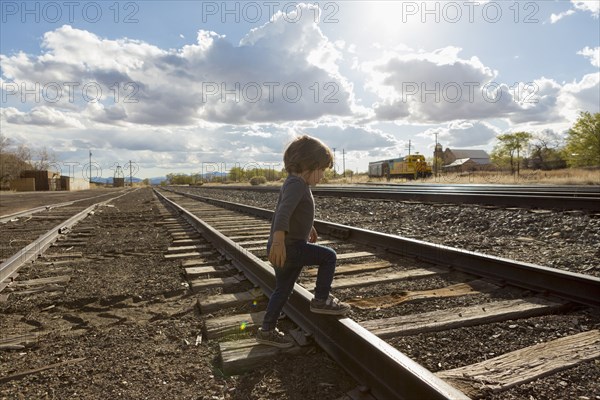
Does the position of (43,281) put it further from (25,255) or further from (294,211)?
(294,211)

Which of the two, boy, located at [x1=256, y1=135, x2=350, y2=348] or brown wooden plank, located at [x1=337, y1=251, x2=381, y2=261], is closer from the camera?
boy, located at [x1=256, y1=135, x2=350, y2=348]

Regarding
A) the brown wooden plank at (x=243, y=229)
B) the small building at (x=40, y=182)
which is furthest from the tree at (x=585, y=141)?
the small building at (x=40, y=182)

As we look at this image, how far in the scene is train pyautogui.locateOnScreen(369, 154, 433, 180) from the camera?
43.7m

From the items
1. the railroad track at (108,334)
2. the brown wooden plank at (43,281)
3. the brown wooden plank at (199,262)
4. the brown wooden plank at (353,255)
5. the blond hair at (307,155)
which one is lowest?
the railroad track at (108,334)

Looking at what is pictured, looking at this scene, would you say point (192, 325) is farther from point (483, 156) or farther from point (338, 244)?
point (483, 156)

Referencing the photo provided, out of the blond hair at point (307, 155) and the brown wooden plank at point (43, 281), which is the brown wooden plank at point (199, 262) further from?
the blond hair at point (307, 155)

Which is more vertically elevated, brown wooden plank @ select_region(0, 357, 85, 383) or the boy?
the boy

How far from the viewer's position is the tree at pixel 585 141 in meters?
43.2

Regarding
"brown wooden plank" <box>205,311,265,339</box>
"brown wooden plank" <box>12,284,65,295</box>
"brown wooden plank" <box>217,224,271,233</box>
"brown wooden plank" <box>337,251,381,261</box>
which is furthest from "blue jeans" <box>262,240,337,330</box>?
"brown wooden plank" <box>217,224,271,233</box>

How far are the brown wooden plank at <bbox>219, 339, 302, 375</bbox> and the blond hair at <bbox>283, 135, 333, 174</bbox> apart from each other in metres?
1.00

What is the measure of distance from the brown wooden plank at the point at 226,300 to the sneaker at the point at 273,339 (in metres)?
0.76

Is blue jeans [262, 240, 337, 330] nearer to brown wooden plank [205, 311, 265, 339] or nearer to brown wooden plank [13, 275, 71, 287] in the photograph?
brown wooden plank [205, 311, 265, 339]

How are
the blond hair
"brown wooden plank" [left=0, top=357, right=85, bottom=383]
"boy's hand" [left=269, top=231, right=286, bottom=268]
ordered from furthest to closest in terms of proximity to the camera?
Answer: the blond hair, "boy's hand" [left=269, top=231, right=286, bottom=268], "brown wooden plank" [left=0, top=357, right=85, bottom=383]

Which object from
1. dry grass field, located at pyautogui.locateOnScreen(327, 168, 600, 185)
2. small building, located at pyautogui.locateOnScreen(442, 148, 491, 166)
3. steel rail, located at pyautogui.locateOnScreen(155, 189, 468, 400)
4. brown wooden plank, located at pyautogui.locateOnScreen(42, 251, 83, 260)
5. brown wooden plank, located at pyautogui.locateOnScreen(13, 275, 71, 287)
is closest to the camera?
steel rail, located at pyautogui.locateOnScreen(155, 189, 468, 400)
